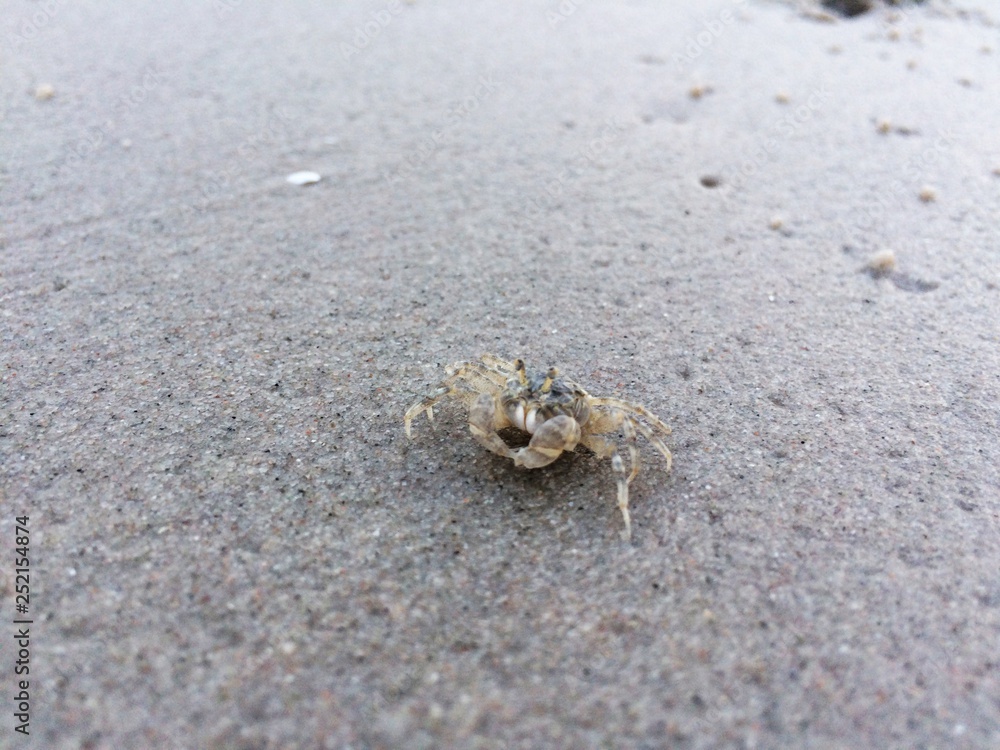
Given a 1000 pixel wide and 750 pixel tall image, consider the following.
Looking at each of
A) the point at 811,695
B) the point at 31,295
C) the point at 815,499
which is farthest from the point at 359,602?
the point at 31,295

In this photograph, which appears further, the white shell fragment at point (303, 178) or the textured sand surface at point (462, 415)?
the white shell fragment at point (303, 178)

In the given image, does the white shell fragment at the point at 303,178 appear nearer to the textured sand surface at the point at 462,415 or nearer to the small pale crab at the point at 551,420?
the textured sand surface at the point at 462,415

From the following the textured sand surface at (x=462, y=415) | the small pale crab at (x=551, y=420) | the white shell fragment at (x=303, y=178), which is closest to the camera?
the textured sand surface at (x=462, y=415)

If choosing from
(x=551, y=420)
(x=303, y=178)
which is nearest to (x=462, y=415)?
(x=551, y=420)

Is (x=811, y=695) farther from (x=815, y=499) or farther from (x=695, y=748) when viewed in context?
(x=815, y=499)

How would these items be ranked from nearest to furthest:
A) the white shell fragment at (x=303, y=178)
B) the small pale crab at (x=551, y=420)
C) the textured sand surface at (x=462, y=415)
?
the textured sand surface at (x=462, y=415), the small pale crab at (x=551, y=420), the white shell fragment at (x=303, y=178)

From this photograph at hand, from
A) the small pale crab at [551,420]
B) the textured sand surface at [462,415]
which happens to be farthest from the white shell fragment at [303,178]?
the small pale crab at [551,420]
